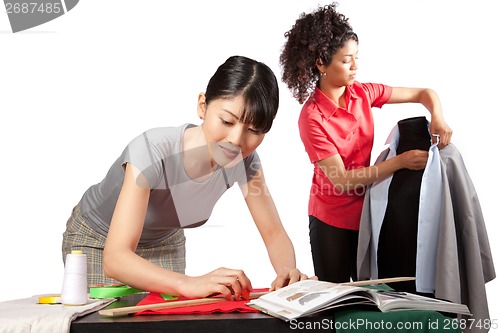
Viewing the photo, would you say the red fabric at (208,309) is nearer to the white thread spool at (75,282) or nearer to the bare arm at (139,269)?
the bare arm at (139,269)

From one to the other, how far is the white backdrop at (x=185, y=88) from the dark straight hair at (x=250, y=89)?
1259 millimetres

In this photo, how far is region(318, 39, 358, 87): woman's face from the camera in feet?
7.52

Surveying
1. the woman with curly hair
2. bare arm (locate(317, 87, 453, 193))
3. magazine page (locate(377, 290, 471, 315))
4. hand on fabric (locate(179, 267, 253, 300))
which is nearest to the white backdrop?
the woman with curly hair

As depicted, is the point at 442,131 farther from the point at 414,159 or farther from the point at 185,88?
the point at 185,88

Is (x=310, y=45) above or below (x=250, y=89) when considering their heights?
above

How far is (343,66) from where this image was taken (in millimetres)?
2295

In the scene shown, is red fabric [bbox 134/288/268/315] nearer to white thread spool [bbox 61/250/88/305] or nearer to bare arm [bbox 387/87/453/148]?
white thread spool [bbox 61/250/88/305]

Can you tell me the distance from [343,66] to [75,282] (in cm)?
132

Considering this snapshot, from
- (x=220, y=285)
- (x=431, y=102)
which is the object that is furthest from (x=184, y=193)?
(x=431, y=102)

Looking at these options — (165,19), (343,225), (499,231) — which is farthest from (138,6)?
(499,231)

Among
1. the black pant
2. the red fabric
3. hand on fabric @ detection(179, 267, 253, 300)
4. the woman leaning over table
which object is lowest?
the black pant

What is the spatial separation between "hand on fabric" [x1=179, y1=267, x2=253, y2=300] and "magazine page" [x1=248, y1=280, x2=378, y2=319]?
0.07 m

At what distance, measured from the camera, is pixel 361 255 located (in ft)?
7.16

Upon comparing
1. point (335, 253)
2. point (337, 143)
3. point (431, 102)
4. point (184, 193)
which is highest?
point (431, 102)
